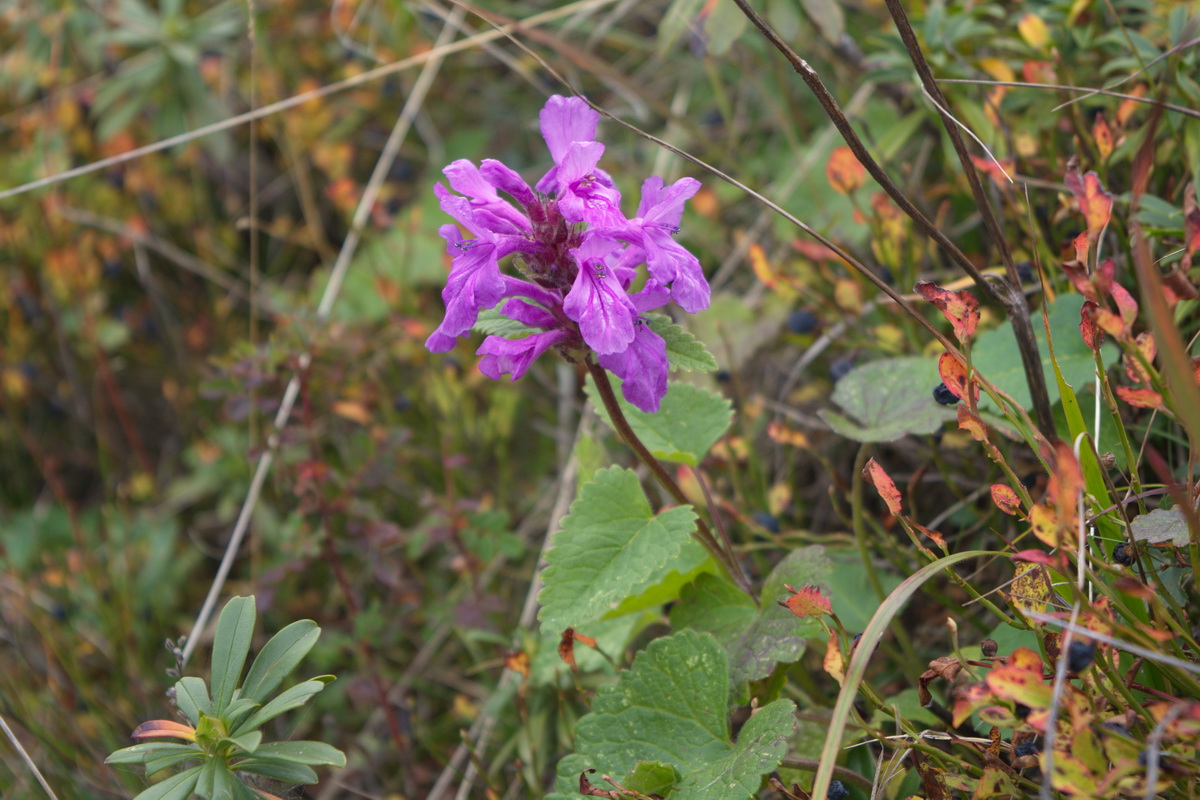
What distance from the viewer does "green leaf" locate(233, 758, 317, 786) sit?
4.09ft

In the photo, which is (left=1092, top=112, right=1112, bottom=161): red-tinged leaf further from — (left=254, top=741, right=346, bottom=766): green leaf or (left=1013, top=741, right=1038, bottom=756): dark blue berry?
(left=254, top=741, right=346, bottom=766): green leaf

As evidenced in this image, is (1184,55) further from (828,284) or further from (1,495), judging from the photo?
(1,495)

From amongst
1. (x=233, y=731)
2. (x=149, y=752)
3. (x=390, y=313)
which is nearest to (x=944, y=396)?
(x=233, y=731)

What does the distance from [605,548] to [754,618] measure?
32 cm

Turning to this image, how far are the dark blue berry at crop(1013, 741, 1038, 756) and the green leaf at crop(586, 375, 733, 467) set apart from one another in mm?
689

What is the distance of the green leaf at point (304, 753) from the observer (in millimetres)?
1209

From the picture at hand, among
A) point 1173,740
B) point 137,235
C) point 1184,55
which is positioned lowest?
point 1173,740

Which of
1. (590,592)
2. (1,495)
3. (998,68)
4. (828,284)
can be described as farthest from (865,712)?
(1,495)

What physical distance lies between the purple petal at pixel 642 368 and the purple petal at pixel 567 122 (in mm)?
315

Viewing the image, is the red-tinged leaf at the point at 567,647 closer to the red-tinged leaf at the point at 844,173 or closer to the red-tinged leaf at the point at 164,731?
the red-tinged leaf at the point at 164,731

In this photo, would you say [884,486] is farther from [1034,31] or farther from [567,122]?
[1034,31]

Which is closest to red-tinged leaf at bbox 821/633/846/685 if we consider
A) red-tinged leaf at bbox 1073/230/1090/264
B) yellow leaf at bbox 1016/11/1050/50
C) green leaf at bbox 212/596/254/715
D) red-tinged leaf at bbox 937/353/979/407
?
red-tinged leaf at bbox 937/353/979/407

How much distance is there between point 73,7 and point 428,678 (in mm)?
2868

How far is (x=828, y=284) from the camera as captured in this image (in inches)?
96.5
